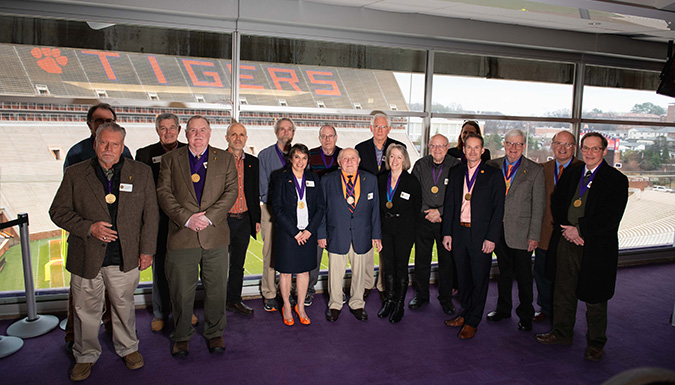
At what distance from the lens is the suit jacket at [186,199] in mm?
3277

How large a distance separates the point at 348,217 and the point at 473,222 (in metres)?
1.08

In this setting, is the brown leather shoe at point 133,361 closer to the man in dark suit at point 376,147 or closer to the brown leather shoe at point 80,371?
the brown leather shoe at point 80,371

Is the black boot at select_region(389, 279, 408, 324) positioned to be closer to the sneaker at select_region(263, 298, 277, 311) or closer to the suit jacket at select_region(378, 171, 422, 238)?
the suit jacket at select_region(378, 171, 422, 238)

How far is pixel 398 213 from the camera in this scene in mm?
4105

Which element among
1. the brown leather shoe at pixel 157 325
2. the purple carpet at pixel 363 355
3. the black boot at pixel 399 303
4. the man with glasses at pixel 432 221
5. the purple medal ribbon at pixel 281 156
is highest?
the purple medal ribbon at pixel 281 156

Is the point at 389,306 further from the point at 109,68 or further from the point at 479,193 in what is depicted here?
the point at 109,68

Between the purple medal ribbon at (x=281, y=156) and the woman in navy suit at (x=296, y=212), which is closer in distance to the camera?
the woman in navy suit at (x=296, y=212)

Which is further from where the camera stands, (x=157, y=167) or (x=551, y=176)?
(x=551, y=176)

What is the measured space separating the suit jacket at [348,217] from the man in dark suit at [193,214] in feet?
3.03

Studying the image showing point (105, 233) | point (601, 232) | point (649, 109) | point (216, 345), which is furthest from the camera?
point (649, 109)

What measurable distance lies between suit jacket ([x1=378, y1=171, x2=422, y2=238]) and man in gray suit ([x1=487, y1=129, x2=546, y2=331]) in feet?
2.67

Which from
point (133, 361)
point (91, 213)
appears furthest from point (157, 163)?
point (133, 361)

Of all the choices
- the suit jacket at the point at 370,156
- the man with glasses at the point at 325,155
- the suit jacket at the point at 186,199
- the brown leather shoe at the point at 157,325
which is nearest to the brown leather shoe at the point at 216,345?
the brown leather shoe at the point at 157,325

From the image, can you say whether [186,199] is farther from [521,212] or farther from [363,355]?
[521,212]
